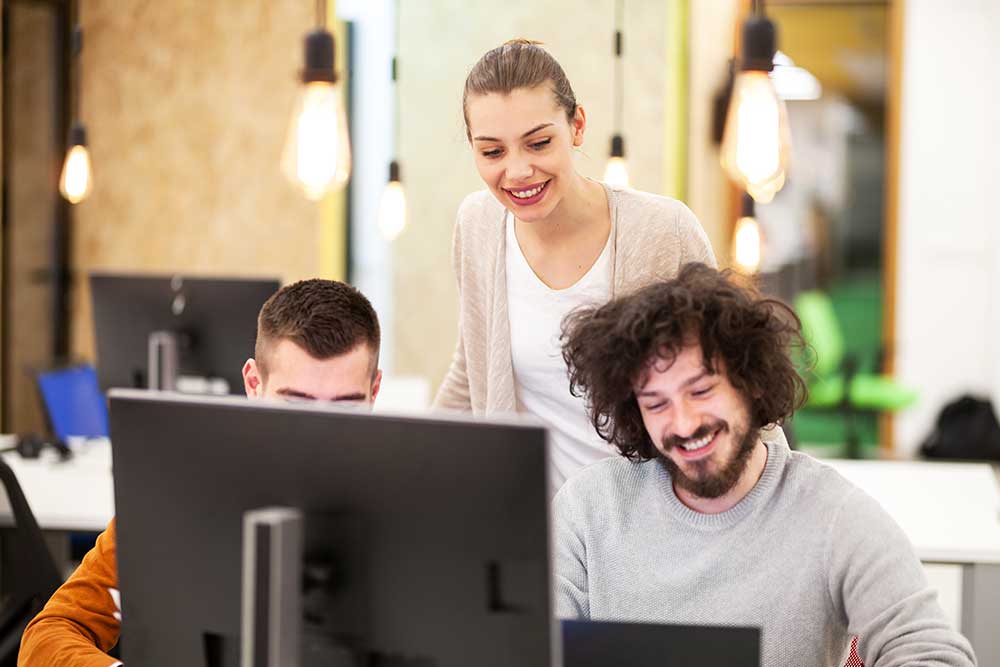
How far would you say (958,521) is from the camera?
108 inches

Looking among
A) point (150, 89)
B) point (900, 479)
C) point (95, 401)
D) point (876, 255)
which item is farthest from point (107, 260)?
point (876, 255)

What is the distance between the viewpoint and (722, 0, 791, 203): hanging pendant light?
7.51 feet

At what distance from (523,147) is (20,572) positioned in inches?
51.3

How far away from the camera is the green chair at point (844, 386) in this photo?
6379mm

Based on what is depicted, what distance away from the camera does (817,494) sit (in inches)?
59.5

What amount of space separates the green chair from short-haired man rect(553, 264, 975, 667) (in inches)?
188

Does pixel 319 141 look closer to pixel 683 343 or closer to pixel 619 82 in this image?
pixel 683 343

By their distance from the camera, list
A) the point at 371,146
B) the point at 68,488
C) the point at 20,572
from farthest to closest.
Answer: the point at 371,146
the point at 68,488
the point at 20,572

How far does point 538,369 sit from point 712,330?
0.67 meters

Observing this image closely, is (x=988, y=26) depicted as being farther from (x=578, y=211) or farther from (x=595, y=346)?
(x=595, y=346)

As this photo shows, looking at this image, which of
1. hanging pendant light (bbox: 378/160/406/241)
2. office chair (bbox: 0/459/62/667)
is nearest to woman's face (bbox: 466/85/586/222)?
office chair (bbox: 0/459/62/667)

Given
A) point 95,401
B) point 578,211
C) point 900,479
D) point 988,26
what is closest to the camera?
point 578,211

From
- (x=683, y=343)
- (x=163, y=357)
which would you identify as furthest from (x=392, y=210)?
(x=683, y=343)

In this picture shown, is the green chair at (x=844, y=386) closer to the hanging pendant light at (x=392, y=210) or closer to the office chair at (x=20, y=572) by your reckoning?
the hanging pendant light at (x=392, y=210)
